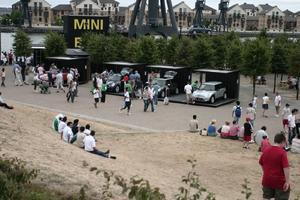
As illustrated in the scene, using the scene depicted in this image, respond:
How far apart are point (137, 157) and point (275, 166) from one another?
9007 mm

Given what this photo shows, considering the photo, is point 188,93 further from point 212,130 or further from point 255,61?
point 212,130

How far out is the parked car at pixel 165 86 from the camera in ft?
114

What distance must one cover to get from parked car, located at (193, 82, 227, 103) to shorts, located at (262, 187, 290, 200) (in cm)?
2363

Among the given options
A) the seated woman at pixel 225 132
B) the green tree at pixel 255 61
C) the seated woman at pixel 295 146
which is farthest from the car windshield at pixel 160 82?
the seated woman at pixel 295 146

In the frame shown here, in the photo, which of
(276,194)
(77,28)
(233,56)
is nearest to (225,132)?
(276,194)

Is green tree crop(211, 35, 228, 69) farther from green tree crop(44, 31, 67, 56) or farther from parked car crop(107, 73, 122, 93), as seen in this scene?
green tree crop(44, 31, 67, 56)

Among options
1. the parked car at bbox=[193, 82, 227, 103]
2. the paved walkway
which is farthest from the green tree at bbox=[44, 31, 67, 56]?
the parked car at bbox=[193, 82, 227, 103]

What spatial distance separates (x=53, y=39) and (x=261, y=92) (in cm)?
1852

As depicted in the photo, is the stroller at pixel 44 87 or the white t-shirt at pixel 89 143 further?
the stroller at pixel 44 87

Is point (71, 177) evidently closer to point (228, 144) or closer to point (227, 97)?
point (228, 144)

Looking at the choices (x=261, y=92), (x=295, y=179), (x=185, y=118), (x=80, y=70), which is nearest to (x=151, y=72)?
(x=80, y=70)

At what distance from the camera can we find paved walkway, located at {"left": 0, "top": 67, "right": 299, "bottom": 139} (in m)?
25.5

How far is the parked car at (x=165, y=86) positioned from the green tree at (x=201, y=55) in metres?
7.65

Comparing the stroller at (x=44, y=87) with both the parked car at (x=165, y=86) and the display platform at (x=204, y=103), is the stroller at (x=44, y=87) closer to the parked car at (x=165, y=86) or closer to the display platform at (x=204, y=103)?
the parked car at (x=165, y=86)
